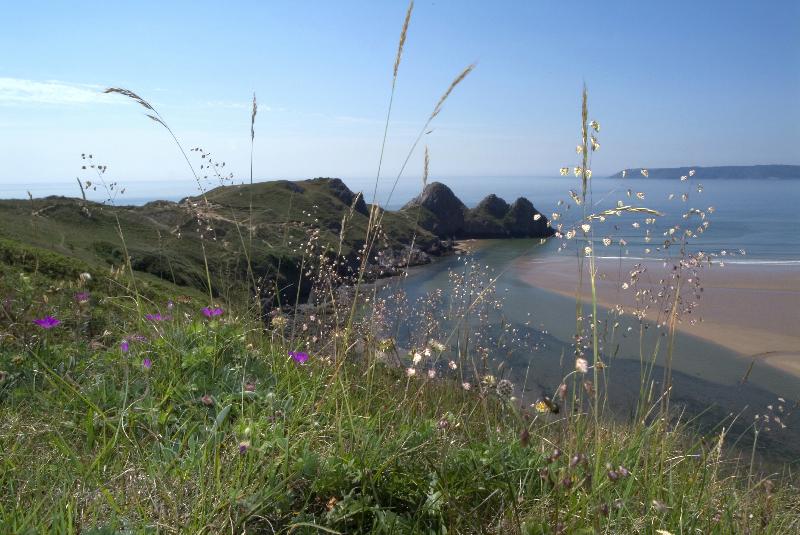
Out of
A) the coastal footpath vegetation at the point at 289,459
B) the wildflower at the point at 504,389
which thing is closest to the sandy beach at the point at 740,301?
the coastal footpath vegetation at the point at 289,459

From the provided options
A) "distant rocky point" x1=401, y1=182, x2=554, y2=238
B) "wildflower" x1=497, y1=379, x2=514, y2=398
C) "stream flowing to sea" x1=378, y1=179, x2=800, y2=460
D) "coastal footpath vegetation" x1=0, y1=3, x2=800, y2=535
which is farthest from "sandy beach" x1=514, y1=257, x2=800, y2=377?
"distant rocky point" x1=401, y1=182, x2=554, y2=238

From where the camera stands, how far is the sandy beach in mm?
12406

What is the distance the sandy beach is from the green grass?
7023mm

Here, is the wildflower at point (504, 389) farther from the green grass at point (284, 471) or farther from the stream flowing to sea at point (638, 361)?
the stream flowing to sea at point (638, 361)

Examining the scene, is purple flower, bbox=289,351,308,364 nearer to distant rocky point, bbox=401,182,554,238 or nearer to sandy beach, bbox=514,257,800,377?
sandy beach, bbox=514,257,800,377

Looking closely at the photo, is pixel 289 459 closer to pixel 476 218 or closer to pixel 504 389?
pixel 504 389

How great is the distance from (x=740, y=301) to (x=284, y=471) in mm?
17249

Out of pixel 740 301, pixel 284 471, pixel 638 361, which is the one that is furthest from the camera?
pixel 740 301

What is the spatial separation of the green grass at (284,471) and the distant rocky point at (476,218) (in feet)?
124

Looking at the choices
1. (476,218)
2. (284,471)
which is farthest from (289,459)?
(476,218)

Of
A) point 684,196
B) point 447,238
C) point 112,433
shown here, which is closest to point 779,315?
point 684,196

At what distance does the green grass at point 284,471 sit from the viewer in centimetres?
165

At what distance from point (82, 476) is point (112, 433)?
1.11 feet

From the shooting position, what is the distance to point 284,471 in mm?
1773
